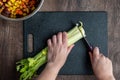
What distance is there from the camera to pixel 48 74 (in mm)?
1027

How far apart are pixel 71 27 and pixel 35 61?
16 centimetres

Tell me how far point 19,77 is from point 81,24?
0.87ft

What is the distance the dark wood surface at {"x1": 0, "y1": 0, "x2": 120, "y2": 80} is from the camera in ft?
3.44

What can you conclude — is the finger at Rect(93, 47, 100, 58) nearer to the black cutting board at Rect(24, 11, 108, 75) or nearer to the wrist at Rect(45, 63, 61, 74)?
the black cutting board at Rect(24, 11, 108, 75)

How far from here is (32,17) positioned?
1054 millimetres

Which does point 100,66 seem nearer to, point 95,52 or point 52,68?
point 95,52

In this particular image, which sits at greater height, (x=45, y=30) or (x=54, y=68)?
(x=45, y=30)

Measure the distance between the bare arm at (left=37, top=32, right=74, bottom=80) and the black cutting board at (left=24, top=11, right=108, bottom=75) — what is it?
2 cm

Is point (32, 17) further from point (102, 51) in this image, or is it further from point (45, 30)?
point (102, 51)

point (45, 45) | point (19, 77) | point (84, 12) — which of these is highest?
point (84, 12)

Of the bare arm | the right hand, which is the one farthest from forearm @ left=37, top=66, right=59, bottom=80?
the right hand

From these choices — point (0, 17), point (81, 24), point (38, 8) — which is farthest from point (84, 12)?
point (0, 17)

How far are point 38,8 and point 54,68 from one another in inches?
7.8

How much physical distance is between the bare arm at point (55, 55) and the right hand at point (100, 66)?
8cm
